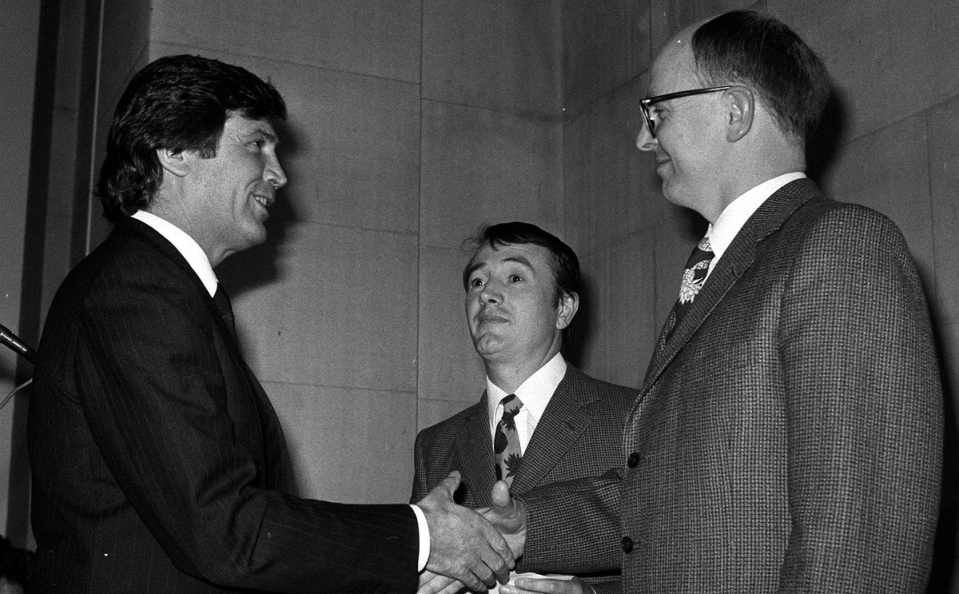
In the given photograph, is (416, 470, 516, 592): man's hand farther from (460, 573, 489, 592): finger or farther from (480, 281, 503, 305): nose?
(480, 281, 503, 305): nose

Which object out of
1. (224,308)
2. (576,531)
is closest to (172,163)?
(224,308)

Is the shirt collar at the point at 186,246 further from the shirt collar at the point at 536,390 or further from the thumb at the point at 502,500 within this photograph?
the shirt collar at the point at 536,390

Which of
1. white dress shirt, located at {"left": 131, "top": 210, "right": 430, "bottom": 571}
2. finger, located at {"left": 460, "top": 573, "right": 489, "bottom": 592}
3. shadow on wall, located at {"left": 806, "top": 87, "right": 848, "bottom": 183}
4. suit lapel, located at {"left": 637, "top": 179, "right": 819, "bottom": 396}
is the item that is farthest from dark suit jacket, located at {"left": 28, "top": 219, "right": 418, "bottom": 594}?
shadow on wall, located at {"left": 806, "top": 87, "right": 848, "bottom": 183}

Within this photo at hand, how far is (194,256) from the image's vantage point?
7.91ft

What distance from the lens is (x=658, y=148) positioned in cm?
257

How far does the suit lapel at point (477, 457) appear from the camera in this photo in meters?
3.34

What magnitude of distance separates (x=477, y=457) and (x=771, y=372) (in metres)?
1.56

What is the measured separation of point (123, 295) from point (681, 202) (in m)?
1.15

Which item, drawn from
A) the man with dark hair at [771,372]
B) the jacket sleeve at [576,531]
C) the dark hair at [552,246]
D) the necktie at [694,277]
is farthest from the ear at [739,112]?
the dark hair at [552,246]

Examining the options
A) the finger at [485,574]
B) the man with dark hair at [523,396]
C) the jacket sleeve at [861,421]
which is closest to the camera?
the jacket sleeve at [861,421]

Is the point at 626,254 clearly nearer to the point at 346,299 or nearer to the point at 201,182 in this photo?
the point at 346,299

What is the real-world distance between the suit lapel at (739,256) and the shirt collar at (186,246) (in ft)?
3.10

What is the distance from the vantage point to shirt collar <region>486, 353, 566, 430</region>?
139 inches

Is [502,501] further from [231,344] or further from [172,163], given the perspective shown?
[172,163]
